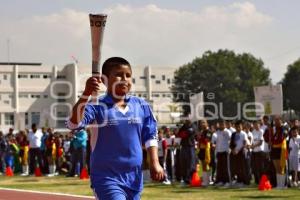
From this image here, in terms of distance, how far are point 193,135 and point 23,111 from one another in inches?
4143

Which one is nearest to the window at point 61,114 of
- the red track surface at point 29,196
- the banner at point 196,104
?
the banner at point 196,104

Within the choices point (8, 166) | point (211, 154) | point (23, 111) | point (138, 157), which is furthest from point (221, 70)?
point (138, 157)

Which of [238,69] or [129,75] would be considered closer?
[129,75]

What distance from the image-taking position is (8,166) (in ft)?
95.9

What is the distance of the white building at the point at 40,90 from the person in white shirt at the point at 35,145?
3456 inches

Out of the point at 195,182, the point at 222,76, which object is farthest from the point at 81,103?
the point at 222,76

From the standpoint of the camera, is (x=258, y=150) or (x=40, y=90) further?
(x=40, y=90)

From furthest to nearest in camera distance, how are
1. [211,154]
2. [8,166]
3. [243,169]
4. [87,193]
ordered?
[8,166] < [211,154] < [243,169] < [87,193]

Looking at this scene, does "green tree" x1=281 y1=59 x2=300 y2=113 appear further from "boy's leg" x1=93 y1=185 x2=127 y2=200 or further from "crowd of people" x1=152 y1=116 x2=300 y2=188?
"boy's leg" x1=93 y1=185 x2=127 y2=200

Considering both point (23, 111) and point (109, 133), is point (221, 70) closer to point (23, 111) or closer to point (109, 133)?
point (23, 111)

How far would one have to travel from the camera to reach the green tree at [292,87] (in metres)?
90.1

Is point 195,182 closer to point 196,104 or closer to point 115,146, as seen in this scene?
point 196,104

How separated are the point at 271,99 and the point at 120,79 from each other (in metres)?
14.6

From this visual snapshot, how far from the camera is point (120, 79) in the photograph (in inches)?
255
